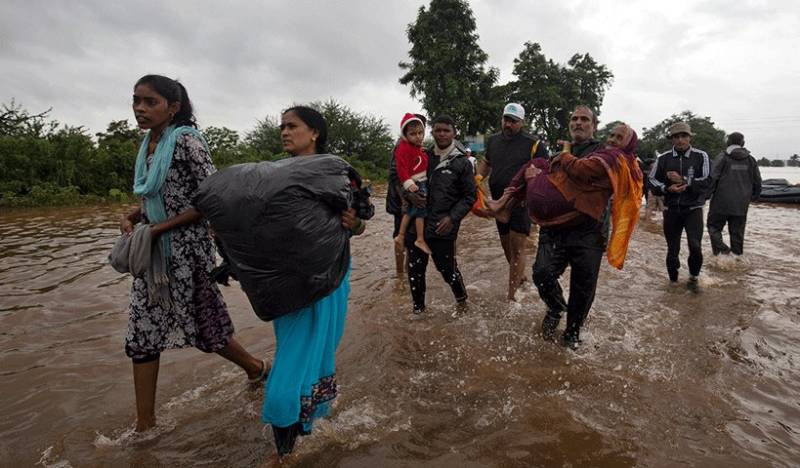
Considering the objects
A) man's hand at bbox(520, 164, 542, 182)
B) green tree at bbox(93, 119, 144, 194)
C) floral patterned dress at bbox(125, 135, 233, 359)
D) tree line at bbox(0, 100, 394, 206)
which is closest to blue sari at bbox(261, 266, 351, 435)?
floral patterned dress at bbox(125, 135, 233, 359)

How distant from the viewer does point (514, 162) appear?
4625 millimetres

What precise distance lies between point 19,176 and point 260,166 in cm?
1656

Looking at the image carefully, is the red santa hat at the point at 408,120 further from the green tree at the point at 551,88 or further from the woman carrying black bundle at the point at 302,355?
the green tree at the point at 551,88

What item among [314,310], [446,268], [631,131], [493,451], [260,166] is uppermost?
[631,131]

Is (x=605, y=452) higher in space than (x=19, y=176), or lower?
lower

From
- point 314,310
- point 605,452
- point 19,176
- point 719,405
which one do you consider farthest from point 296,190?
point 19,176

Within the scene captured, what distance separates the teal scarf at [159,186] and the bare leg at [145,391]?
1.38ft

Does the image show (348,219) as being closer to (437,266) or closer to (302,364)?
(302,364)

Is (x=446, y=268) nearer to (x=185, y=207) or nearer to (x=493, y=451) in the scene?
(x=493, y=451)

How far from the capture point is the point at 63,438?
96.7 inches

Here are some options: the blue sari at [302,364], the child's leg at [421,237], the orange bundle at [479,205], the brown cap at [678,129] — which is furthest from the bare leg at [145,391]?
the brown cap at [678,129]

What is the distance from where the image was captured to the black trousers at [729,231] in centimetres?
657

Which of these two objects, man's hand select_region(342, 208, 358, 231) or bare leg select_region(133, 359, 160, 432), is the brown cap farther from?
bare leg select_region(133, 359, 160, 432)

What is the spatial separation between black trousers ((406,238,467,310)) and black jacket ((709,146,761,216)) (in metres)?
4.63
